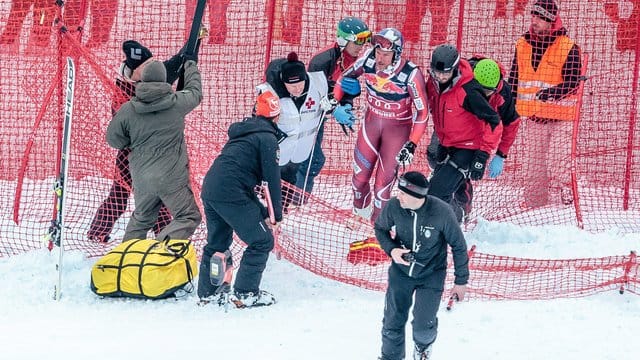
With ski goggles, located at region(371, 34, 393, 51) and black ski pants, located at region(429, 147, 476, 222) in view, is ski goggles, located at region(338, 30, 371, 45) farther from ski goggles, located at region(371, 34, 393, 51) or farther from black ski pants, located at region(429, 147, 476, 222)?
black ski pants, located at region(429, 147, 476, 222)

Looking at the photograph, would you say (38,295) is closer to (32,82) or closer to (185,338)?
(185,338)

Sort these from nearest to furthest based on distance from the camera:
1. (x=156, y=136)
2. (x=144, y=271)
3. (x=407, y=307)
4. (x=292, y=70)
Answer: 1. (x=407, y=307)
2. (x=144, y=271)
3. (x=156, y=136)
4. (x=292, y=70)

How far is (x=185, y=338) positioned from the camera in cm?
639

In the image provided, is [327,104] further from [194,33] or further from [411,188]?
[411,188]

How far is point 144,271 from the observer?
6988 millimetres

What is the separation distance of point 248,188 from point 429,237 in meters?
1.72

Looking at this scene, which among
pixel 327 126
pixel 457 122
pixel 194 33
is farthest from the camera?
pixel 327 126

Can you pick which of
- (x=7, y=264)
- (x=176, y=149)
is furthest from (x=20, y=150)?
(x=176, y=149)

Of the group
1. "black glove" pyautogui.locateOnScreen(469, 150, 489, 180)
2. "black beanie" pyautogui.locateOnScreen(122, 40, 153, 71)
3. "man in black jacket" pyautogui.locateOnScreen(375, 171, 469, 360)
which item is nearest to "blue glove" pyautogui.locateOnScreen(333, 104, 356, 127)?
"black glove" pyautogui.locateOnScreen(469, 150, 489, 180)

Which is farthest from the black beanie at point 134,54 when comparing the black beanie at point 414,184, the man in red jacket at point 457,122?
the black beanie at point 414,184

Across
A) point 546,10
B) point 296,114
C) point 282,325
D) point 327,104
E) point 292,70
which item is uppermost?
point 546,10

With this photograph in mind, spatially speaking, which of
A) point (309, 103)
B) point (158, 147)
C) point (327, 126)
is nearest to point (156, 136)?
point (158, 147)

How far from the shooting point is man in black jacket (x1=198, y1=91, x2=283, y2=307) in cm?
676

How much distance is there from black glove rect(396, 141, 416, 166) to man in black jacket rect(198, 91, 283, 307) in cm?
125
